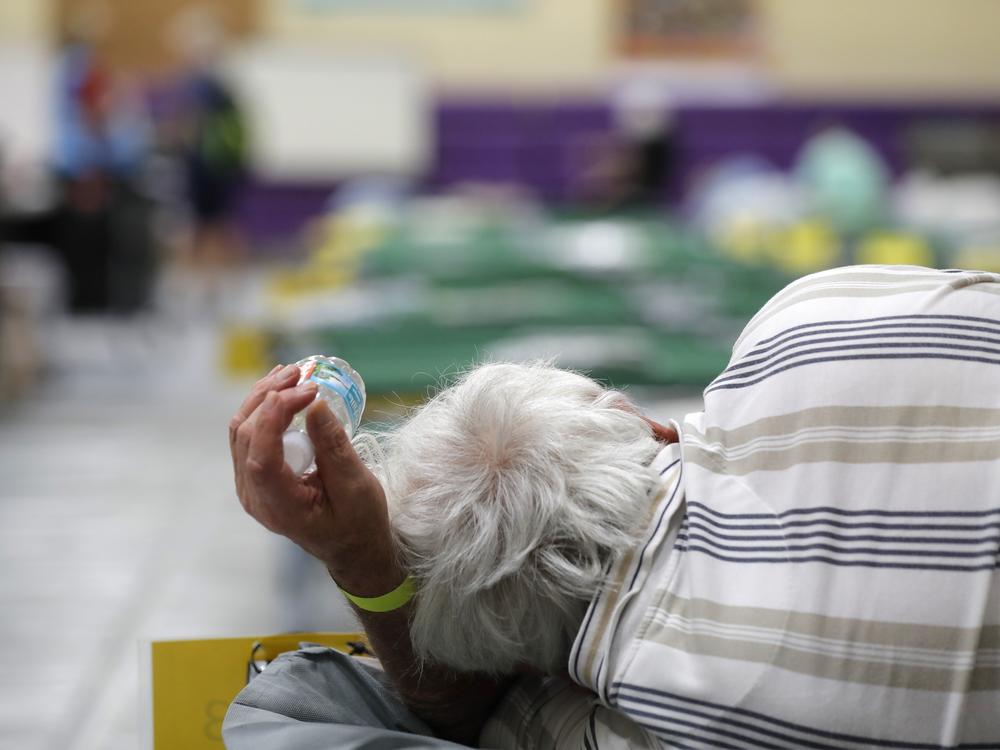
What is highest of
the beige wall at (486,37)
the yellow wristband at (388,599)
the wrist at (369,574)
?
the wrist at (369,574)

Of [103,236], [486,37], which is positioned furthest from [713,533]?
[486,37]

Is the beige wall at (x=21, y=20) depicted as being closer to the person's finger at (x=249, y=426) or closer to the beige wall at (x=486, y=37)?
the beige wall at (x=486, y=37)

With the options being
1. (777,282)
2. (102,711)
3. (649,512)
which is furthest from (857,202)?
(649,512)

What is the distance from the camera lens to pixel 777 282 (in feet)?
16.7

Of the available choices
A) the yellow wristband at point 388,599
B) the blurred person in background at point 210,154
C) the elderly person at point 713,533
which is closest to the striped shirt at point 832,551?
the elderly person at point 713,533

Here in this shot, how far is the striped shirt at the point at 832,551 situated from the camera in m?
1.00

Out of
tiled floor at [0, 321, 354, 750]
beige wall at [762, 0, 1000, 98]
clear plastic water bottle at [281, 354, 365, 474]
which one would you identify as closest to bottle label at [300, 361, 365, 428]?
clear plastic water bottle at [281, 354, 365, 474]

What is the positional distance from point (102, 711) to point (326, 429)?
6.46 ft

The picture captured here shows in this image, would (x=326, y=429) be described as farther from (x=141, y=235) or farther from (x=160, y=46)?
(x=160, y=46)

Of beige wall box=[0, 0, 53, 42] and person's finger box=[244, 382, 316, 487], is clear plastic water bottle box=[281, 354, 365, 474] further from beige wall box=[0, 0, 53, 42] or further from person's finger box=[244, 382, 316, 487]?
beige wall box=[0, 0, 53, 42]

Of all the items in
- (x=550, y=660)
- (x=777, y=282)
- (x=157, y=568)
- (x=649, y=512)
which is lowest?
(x=157, y=568)

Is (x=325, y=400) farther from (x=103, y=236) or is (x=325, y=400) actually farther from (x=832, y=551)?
(x=103, y=236)

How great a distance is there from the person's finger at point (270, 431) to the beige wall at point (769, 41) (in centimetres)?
1343

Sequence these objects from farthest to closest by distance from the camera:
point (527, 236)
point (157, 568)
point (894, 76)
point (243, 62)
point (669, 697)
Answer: point (894, 76) < point (243, 62) < point (527, 236) < point (157, 568) < point (669, 697)
